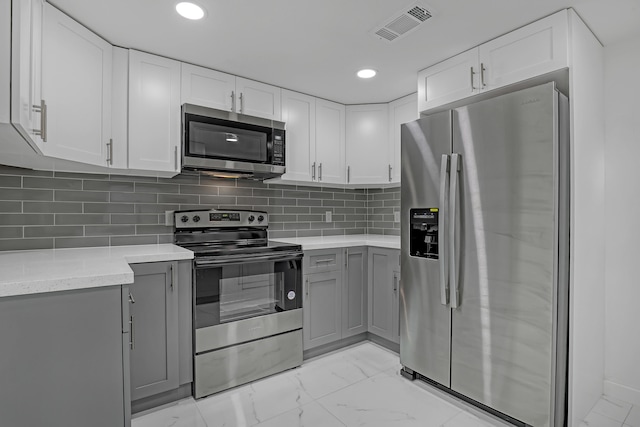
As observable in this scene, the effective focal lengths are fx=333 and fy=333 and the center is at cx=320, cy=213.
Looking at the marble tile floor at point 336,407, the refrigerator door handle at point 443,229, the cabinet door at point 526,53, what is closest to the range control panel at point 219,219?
the marble tile floor at point 336,407

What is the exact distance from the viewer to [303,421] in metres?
1.90

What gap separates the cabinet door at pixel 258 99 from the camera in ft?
8.64

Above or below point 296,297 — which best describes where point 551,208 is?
above

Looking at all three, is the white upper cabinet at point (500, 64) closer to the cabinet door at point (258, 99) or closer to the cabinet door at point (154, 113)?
the cabinet door at point (258, 99)

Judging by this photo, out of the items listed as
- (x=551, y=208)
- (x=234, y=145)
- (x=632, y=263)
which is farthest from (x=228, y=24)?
(x=632, y=263)

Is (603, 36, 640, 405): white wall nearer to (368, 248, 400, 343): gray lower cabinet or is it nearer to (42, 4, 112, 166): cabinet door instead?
(368, 248, 400, 343): gray lower cabinet

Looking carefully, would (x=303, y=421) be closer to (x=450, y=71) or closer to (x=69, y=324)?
(x=69, y=324)

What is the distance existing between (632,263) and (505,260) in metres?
0.97

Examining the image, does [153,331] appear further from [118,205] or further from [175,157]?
[175,157]

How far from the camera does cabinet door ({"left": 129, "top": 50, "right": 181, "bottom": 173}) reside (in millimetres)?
2209

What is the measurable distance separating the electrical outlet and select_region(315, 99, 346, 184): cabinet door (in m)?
1.30

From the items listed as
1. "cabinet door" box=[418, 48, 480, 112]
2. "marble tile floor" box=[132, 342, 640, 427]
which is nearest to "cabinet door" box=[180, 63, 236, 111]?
"cabinet door" box=[418, 48, 480, 112]

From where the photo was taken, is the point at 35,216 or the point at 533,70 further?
the point at 35,216

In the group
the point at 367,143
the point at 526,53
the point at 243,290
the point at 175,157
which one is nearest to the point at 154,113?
the point at 175,157
